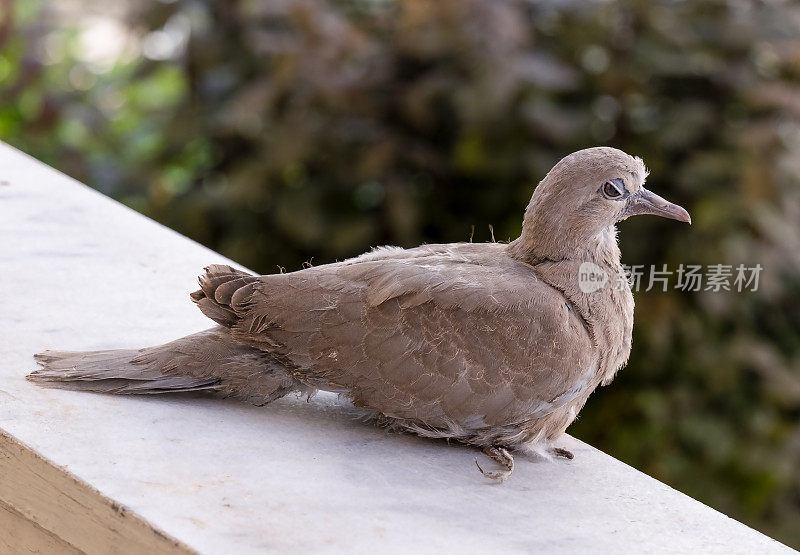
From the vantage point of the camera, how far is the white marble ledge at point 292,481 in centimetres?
185

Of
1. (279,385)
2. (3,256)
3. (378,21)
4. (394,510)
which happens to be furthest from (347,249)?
(394,510)

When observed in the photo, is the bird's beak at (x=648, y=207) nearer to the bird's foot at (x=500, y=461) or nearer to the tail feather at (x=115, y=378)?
the bird's foot at (x=500, y=461)

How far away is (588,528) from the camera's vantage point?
1.99 m

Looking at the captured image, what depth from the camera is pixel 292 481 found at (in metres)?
1.98

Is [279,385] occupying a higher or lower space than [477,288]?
lower

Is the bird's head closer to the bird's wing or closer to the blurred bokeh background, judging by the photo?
the bird's wing

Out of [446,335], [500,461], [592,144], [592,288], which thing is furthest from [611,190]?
[592,144]

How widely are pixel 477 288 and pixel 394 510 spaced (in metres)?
0.46

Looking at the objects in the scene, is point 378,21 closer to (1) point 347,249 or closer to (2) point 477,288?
(1) point 347,249

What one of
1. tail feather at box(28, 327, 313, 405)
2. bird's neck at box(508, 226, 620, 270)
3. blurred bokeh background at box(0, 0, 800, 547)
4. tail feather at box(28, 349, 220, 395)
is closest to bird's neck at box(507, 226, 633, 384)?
bird's neck at box(508, 226, 620, 270)

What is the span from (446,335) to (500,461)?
11.6 inches

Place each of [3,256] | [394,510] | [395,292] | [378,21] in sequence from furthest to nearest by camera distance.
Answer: [378,21], [3,256], [395,292], [394,510]

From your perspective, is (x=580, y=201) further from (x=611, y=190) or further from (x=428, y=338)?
(x=428, y=338)

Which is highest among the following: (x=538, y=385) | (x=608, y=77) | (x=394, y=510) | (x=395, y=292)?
(x=608, y=77)
